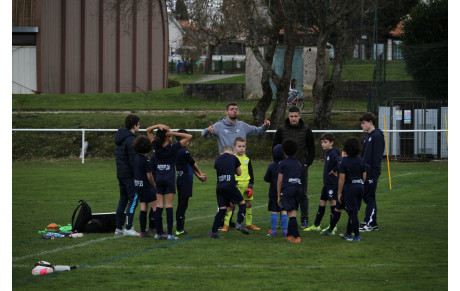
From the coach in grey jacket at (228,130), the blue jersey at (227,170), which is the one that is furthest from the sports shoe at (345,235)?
the coach in grey jacket at (228,130)

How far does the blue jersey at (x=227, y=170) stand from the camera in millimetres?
11000

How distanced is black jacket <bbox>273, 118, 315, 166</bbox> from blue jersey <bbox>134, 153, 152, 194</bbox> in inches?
87.9

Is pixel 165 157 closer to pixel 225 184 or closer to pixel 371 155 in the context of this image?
pixel 225 184

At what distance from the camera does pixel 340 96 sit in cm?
3756

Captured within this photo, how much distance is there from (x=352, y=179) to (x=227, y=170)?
1928mm

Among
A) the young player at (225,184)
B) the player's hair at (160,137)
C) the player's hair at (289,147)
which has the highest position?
the player's hair at (160,137)

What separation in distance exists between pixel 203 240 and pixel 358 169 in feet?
8.60

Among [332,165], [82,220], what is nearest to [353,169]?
[332,165]

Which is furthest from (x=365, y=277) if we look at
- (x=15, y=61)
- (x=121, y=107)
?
(x=15, y=61)

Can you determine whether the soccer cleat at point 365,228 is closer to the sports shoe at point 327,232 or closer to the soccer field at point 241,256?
the soccer field at point 241,256

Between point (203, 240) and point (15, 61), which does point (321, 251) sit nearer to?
point (203, 240)

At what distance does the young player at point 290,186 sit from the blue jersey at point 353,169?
0.68 meters

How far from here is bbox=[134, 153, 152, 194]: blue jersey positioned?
11.0m

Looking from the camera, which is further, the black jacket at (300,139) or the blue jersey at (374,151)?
the black jacket at (300,139)
